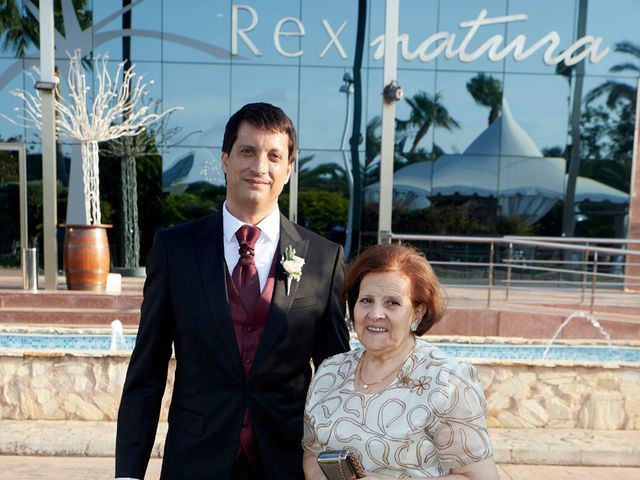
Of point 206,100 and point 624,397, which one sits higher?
point 206,100

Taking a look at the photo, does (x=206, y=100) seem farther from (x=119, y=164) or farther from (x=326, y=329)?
(x=326, y=329)

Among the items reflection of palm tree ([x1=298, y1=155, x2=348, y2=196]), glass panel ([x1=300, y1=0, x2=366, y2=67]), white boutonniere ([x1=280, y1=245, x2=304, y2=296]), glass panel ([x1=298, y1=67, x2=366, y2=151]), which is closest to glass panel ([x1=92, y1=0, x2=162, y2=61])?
glass panel ([x1=300, y1=0, x2=366, y2=67])

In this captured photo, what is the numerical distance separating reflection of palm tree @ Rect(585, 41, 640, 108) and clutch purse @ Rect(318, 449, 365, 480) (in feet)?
39.4

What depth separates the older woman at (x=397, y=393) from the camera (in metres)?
1.48

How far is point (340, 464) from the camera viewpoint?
146cm

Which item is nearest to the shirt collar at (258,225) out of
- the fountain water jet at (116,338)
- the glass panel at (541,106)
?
the fountain water jet at (116,338)

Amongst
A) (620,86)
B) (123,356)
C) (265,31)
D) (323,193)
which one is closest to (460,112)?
(323,193)

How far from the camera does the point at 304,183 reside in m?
→ 11.6

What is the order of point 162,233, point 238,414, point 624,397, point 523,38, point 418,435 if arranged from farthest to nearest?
point 523,38 → point 624,397 → point 162,233 → point 238,414 → point 418,435

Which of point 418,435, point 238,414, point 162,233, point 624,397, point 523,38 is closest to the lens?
point 418,435

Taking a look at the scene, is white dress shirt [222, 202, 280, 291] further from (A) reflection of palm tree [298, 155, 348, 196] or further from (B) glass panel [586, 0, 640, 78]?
(B) glass panel [586, 0, 640, 78]

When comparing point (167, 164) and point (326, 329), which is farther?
point (167, 164)

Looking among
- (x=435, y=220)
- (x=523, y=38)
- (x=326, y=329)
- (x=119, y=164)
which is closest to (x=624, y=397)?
(x=326, y=329)

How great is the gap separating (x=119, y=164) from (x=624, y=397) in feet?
32.6
